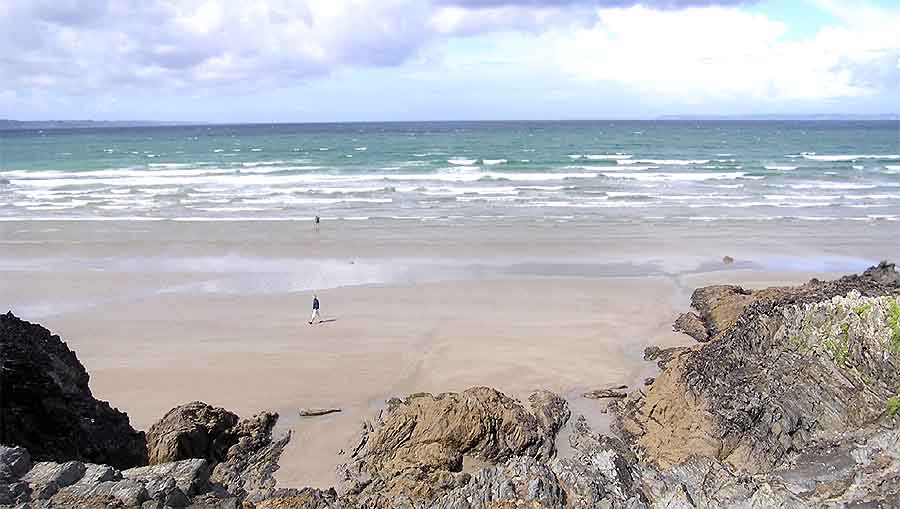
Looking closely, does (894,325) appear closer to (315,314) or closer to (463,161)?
(315,314)

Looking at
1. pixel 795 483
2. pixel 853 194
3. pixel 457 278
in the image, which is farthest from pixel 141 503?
pixel 853 194

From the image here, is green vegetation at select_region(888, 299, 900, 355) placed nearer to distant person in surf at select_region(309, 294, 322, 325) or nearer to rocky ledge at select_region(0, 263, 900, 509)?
rocky ledge at select_region(0, 263, 900, 509)

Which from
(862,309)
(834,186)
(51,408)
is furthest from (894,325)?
(834,186)

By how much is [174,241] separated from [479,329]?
14819mm

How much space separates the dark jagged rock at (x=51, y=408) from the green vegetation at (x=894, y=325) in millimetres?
8535

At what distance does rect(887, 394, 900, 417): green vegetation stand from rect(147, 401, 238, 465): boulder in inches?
321

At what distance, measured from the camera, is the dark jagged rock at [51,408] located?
689 centimetres

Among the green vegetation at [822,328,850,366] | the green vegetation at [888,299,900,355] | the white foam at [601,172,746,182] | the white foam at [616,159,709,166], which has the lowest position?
the white foam at [601,172,746,182]

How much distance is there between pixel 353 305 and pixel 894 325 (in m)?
12.4

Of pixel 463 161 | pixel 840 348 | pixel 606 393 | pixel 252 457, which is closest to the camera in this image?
pixel 840 348

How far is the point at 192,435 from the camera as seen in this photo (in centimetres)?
956

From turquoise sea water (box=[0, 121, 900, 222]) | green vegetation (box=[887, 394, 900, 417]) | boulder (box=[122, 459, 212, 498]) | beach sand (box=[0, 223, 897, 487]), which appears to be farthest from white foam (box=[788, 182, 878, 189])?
boulder (box=[122, 459, 212, 498])

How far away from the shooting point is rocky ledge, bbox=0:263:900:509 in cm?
509

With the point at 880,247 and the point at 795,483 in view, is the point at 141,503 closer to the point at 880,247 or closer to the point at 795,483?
the point at 795,483
